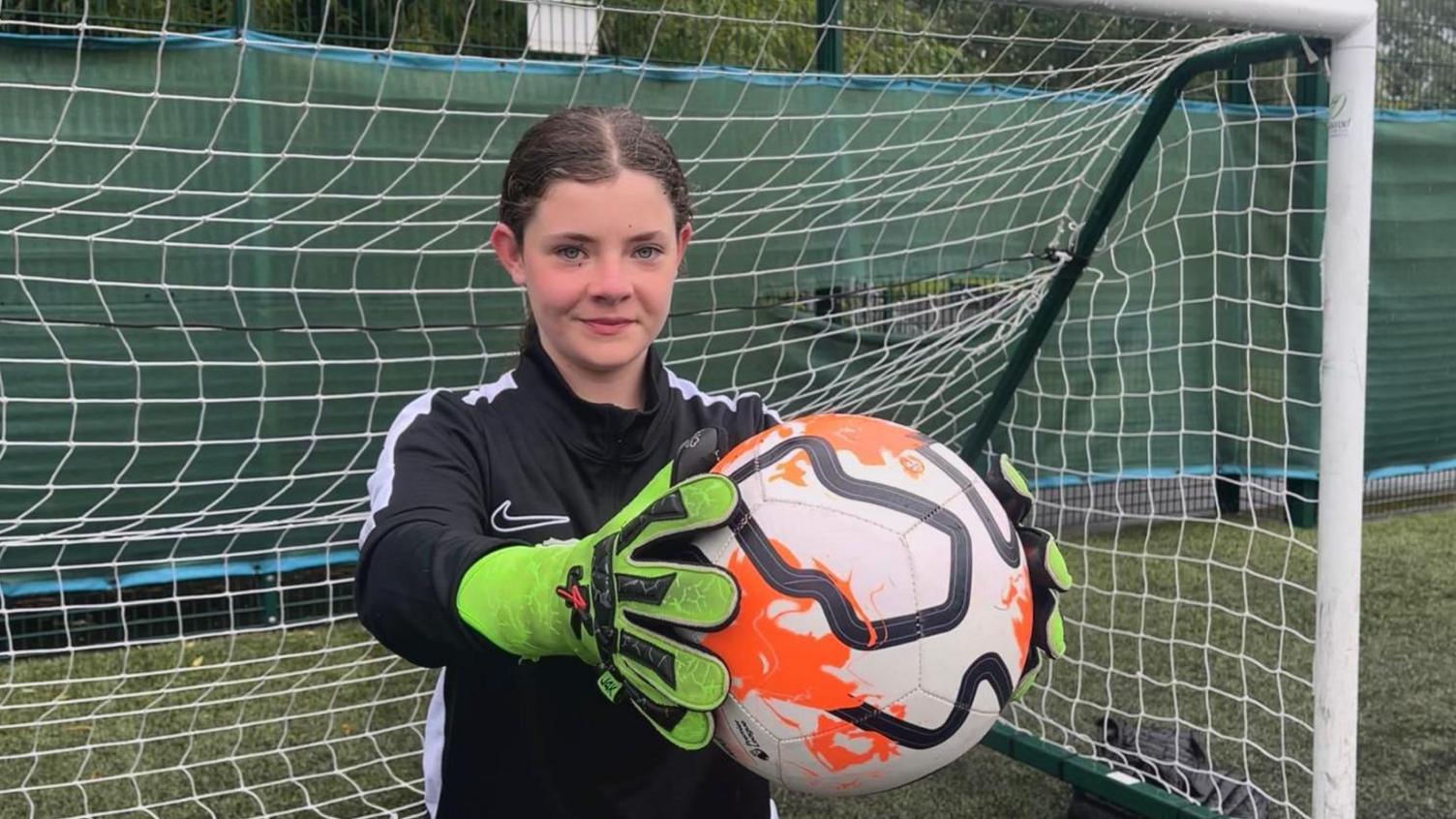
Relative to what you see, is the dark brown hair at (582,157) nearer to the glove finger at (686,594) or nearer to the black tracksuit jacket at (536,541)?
the black tracksuit jacket at (536,541)

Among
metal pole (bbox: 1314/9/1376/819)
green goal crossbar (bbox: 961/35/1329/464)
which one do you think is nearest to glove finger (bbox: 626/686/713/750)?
metal pole (bbox: 1314/9/1376/819)

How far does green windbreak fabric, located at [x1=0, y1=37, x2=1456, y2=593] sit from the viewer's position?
12.5 ft

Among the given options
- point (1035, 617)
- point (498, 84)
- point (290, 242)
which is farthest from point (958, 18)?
point (1035, 617)

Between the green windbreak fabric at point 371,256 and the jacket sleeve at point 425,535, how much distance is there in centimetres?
205

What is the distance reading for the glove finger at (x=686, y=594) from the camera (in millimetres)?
983

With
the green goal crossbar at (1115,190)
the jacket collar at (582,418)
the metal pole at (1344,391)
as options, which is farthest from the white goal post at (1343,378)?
the jacket collar at (582,418)

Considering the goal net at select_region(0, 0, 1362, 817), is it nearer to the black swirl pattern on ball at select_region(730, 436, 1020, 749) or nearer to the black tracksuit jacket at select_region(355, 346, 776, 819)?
the black tracksuit jacket at select_region(355, 346, 776, 819)

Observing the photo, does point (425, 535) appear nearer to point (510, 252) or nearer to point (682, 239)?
point (510, 252)

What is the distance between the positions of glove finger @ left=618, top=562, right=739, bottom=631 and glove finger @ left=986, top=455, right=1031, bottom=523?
44cm

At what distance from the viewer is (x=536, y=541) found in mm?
1409

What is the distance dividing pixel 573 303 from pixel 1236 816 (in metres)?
2.12

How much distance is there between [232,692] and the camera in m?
3.85

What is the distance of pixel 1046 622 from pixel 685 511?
18.7 inches

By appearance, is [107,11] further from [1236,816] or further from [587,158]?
[1236,816]
